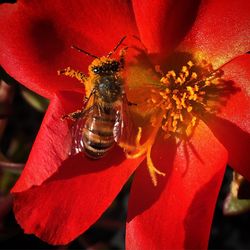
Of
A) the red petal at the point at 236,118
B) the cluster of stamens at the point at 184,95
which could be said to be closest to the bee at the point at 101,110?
the cluster of stamens at the point at 184,95

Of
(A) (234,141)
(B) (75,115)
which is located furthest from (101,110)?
(A) (234,141)

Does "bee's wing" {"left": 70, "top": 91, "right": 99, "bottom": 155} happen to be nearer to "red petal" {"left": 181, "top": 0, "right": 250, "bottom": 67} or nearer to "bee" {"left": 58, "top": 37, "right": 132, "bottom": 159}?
"bee" {"left": 58, "top": 37, "right": 132, "bottom": 159}

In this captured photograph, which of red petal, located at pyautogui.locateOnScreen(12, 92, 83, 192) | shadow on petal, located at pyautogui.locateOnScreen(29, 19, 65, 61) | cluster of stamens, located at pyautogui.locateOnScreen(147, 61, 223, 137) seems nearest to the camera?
red petal, located at pyautogui.locateOnScreen(12, 92, 83, 192)

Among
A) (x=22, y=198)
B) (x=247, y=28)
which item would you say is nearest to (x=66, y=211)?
(x=22, y=198)

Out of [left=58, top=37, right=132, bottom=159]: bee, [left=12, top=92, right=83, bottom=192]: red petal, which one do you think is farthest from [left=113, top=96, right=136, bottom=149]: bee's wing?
[left=12, top=92, right=83, bottom=192]: red petal

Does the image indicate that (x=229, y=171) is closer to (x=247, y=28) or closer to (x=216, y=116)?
(x=216, y=116)

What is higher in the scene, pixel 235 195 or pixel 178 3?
pixel 178 3

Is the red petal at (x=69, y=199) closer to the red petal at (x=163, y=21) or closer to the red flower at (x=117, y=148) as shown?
the red flower at (x=117, y=148)
